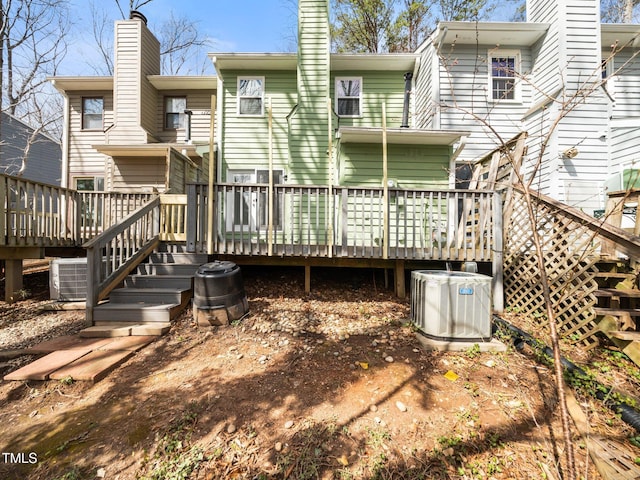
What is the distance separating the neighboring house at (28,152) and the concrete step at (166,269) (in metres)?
14.6

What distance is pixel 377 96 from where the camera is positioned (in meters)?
8.41

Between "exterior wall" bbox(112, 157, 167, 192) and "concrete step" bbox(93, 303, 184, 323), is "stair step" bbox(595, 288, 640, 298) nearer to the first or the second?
"concrete step" bbox(93, 303, 184, 323)

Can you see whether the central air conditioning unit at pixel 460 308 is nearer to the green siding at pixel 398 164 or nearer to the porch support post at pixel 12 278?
the green siding at pixel 398 164

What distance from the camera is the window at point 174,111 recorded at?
33.5 ft

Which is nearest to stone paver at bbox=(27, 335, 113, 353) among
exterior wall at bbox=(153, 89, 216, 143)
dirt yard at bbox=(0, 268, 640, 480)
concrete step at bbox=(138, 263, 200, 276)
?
dirt yard at bbox=(0, 268, 640, 480)

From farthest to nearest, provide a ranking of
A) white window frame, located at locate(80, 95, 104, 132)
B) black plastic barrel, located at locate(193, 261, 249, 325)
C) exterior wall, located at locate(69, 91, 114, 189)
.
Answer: white window frame, located at locate(80, 95, 104, 132) → exterior wall, located at locate(69, 91, 114, 189) → black plastic barrel, located at locate(193, 261, 249, 325)

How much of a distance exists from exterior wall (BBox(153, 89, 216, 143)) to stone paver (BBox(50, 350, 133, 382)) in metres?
8.49

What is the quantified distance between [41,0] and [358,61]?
14376 mm

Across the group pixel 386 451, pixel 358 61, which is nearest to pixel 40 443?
pixel 386 451

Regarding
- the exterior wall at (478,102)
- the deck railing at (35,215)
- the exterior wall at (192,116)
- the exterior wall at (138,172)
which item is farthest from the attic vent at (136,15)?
the exterior wall at (478,102)

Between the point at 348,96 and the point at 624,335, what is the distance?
8048 millimetres

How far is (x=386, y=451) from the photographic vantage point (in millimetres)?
1943

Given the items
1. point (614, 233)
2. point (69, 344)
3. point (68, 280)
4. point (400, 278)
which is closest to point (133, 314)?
point (69, 344)

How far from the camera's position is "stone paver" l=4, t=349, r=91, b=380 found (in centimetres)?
272
